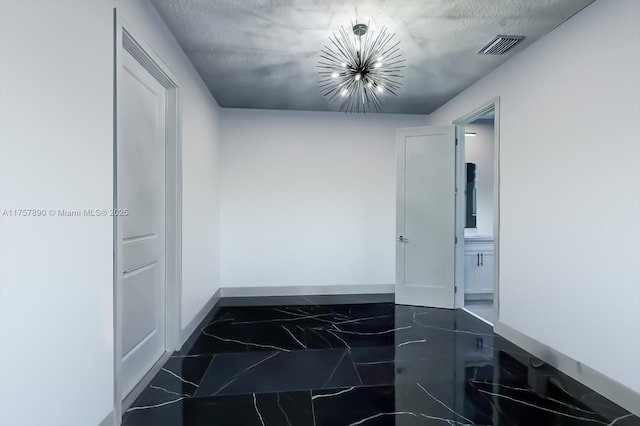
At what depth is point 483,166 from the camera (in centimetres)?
492

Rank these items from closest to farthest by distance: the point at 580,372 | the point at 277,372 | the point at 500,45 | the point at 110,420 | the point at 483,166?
the point at 110,420 → the point at 580,372 → the point at 277,372 → the point at 500,45 → the point at 483,166

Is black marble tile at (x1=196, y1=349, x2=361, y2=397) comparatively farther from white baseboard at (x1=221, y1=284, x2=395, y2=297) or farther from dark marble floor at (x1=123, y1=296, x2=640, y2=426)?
white baseboard at (x1=221, y1=284, x2=395, y2=297)

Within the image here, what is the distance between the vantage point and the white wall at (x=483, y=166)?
4.89m

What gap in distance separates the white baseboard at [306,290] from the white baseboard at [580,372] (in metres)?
1.84

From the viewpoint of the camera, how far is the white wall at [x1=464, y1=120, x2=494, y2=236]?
489 centimetres

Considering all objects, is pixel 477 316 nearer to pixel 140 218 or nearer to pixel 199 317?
pixel 199 317

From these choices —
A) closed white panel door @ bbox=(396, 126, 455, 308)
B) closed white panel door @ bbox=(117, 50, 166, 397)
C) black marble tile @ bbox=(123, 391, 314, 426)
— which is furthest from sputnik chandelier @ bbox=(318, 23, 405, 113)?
black marble tile @ bbox=(123, 391, 314, 426)

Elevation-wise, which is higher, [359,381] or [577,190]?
[577,190]

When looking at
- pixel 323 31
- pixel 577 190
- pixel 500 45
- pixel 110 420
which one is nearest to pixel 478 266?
pixel 577 190

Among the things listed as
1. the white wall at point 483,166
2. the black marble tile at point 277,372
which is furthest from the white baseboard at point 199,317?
the white wall at point 483,166

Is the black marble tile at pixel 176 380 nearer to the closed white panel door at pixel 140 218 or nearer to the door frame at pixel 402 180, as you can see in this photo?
the closed white panel door at pixel 140 218

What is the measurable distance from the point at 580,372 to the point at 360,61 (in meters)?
2.89

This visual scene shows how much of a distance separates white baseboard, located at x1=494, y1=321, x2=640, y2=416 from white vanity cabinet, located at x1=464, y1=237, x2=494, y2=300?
1.29 meters

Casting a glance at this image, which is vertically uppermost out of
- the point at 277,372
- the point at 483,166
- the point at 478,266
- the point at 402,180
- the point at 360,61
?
the point at 360,61
